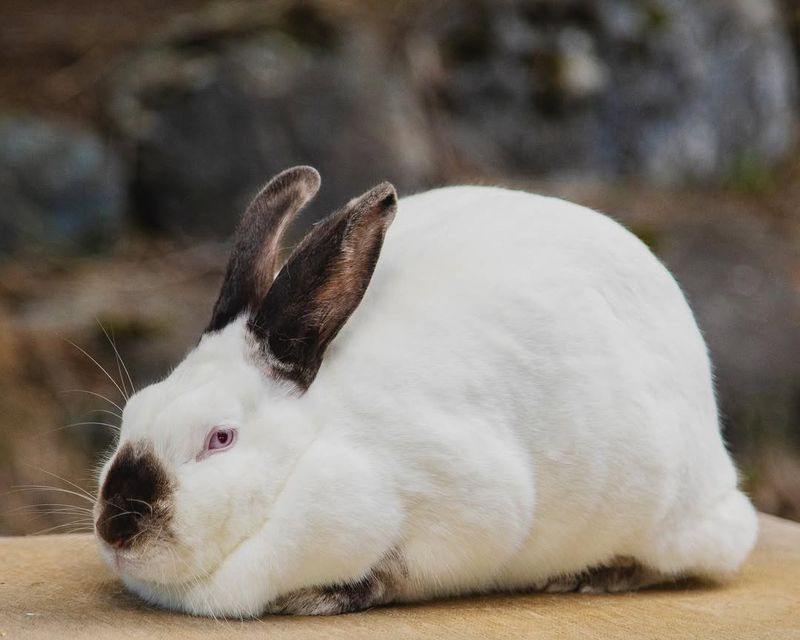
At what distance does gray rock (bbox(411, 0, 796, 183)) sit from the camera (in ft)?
30.2

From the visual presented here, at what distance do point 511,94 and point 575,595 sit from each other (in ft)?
20.7

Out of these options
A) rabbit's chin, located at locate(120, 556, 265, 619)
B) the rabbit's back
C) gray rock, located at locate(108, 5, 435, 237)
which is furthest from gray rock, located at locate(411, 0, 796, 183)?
rabbit's chin, located at locate(120, 556, 265, 619)

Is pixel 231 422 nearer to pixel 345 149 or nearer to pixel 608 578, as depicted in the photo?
pixel 608 578

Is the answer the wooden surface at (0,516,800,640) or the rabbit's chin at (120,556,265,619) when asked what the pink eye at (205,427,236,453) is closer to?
the rabbit's chin at (120,556,265,619)

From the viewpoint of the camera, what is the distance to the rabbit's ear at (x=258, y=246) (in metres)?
3.22

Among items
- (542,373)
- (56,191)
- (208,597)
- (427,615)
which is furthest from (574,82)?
(208,597)

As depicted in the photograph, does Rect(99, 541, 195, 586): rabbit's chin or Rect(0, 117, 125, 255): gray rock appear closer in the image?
Rect(99, 541, 195, 586): rabbit's chin

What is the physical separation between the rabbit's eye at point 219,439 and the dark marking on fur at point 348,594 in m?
0.41

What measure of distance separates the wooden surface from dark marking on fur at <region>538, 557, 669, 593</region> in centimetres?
4

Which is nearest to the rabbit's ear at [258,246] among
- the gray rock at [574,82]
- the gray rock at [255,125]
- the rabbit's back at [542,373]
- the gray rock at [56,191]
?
the rabbit's back at [542,373]

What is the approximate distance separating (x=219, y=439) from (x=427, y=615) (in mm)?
680

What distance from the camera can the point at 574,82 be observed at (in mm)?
9227

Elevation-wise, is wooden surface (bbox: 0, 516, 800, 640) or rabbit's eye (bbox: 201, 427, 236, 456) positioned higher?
rabbit's eye (bbox: 201, 427, 236, 456)

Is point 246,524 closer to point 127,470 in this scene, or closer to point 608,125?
point 127,470
